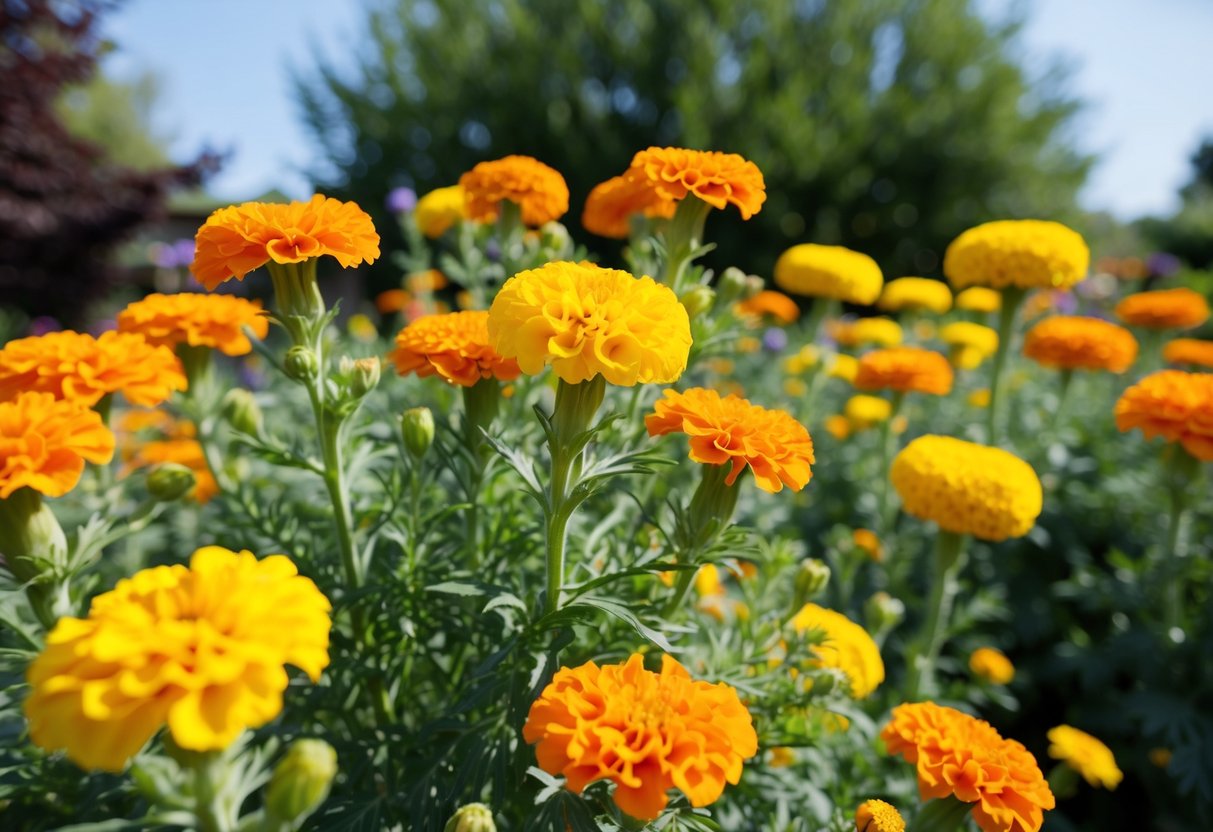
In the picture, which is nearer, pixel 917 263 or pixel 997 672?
pixel 997 672

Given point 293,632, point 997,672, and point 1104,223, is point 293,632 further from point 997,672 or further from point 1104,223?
point 1104,223

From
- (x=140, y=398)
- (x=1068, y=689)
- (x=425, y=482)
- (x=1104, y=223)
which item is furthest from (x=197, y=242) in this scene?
(x=1104, y=223)

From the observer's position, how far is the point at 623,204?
1709 millimetres

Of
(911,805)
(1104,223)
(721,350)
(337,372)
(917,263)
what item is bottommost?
(911,805)

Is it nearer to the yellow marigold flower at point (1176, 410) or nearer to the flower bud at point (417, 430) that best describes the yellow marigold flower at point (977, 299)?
the yellow marigold flower at point (1176, 410)

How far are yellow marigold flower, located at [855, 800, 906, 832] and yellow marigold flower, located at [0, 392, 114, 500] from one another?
128 centimetres

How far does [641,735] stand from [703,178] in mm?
1080

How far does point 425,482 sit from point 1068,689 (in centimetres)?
290

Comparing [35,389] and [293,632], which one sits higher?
Answer: [35,389]

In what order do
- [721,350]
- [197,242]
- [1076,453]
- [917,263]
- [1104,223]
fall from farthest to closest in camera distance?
[1104,223]
[917,263]
[1076,453]
[721,350]
[197,242]

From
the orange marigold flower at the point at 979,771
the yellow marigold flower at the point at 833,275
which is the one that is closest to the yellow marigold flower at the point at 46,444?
the orange marigold flower at the point at 979,771

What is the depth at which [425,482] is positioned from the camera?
57.3 inches

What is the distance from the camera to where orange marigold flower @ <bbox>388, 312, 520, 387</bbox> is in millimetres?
1279

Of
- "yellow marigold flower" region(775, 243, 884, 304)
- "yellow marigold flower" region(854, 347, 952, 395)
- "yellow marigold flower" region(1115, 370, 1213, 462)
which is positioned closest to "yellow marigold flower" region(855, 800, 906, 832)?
"yellow marigold flower" region(1115, 370, 1213, 462)
